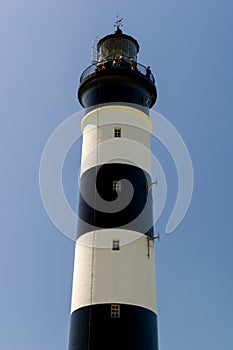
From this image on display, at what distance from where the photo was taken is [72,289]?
64.2ft

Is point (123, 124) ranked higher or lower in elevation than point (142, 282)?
higher

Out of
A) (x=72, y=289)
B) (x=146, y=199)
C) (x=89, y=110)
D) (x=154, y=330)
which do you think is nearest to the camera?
(x=154, y=330)

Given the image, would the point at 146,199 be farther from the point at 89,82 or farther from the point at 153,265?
the point at 89,82

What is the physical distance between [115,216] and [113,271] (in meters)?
2.58

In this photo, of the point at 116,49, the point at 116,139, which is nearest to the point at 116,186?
the point at 116,139

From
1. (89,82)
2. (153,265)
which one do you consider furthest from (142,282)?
(89,82)

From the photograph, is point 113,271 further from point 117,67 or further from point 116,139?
point 117,67

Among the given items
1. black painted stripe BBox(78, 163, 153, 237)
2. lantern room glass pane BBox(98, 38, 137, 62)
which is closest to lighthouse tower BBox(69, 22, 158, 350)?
black painted stripe BBox(78, 163, 153, 237)

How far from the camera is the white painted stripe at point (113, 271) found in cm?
1811

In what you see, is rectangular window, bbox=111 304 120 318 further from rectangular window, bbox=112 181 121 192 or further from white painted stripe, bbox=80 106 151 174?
white painted stripe, bbox=80 106 151 174

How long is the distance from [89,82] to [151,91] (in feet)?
11.5

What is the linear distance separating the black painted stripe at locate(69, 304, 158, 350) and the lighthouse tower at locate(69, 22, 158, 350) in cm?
4

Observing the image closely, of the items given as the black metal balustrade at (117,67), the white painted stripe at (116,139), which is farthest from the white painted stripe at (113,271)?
the black metal balustrade at (117,67)

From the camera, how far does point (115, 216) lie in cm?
1980
